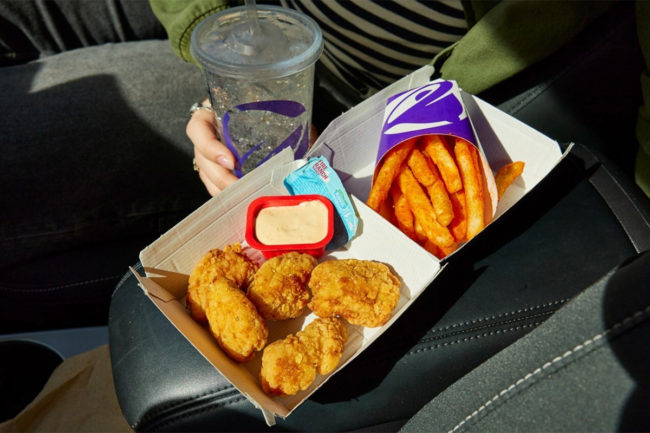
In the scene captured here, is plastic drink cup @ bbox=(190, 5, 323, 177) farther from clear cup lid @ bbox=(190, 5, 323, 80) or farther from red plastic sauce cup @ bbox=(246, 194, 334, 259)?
red plastic sauce cup @ bbox=(246, 194, 334, 259)

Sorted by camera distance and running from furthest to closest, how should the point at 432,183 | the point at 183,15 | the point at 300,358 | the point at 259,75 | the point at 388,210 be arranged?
the point at 183,15 → the point at 388,210 → the point at 432,183 → the point at 259,75 → the point at 300,358

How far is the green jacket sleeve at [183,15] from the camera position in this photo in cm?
155

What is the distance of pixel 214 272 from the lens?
1151 mm

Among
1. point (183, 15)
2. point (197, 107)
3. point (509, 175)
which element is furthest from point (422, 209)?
point (183, 15)

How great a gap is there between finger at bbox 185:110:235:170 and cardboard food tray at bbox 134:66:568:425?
0.64 feet

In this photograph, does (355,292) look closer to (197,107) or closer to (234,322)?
(234,322)

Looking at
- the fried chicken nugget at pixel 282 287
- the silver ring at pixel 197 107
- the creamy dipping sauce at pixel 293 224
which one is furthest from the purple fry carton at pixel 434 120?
the silver ring at pixel 197 107

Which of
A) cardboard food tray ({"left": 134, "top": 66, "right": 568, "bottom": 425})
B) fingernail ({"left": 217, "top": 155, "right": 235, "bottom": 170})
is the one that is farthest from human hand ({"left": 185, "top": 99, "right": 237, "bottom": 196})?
cardboard food tray ({"left": 134, "top": 66, "right": 568, "bottom": 425})

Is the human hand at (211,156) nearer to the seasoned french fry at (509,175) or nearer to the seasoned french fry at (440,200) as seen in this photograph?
the seasoned french fry at (440,200)

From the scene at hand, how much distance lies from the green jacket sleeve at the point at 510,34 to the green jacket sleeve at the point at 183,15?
78 cm

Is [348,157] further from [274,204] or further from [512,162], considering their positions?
[512,162]

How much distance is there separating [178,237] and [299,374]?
451 millimetres

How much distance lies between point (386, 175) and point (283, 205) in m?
0.29

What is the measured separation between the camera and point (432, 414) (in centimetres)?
90
